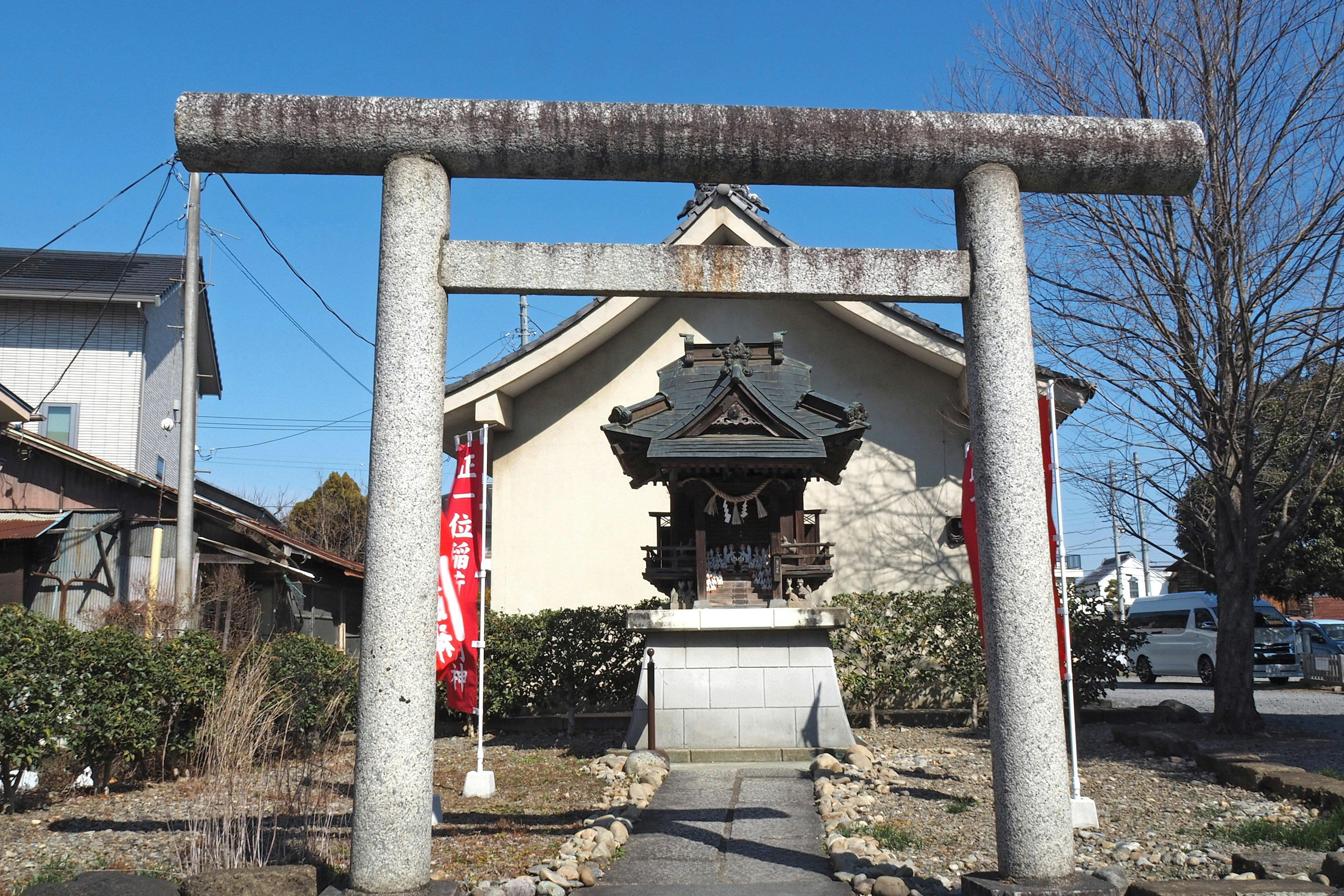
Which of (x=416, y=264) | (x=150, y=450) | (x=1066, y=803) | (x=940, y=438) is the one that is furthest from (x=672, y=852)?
(x=150, y=450)

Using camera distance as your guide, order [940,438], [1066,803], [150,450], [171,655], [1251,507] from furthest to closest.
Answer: [150,450]
[940,438]
[1251,507]
[171,655]
[1066,803]

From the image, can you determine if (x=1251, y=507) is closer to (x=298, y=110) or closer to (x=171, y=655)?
(x=298, y=110)

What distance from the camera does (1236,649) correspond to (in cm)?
1177

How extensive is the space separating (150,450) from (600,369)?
468 inches

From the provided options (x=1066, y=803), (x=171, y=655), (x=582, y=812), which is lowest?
(x=582, y=812)

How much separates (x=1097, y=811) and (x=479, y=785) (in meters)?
5.36

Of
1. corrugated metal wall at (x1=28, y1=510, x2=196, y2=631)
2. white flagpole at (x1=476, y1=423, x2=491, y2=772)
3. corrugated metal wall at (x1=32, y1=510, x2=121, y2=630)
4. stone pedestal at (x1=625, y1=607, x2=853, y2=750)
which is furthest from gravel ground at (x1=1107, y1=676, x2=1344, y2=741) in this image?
corrugated metal wall at (x1=32, y1=510, x2=121, y2=630)

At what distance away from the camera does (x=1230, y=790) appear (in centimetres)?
852

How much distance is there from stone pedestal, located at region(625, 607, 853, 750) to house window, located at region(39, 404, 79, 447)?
51.1 ft

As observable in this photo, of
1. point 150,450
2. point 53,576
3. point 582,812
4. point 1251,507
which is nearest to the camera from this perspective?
point 582,812

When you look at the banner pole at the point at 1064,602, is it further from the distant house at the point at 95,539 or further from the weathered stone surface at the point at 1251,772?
the distant house at the point at 95,539

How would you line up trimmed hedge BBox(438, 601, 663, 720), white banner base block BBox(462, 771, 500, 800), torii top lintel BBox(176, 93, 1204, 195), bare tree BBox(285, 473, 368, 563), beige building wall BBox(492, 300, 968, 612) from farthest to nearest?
bare tree BBox(285, 473, 368, 563) → beige building wall BBox(492, 300, 968, 612) → trimmed hedge BBox(438, 601, 663, 720) → white banner base block BBox(462, 771, 500, 800) → torii top lintel BBox(176, 93, 1204, 195)

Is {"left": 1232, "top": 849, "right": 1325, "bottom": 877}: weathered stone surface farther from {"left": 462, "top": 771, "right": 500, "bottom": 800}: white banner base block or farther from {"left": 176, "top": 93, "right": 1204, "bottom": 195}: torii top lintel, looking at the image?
{"left": 462, "top": 771, "right": 500, "bottom": 800}: white banner base block

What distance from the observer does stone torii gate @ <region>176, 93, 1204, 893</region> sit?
5.20 m
